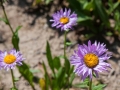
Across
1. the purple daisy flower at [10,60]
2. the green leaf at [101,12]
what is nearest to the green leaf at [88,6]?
the green leaf at [101,12]

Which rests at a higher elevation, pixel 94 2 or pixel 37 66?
pixel 94 2

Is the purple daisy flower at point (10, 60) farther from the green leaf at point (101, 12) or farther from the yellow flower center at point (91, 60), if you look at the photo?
the green leaf at point (101, 12)

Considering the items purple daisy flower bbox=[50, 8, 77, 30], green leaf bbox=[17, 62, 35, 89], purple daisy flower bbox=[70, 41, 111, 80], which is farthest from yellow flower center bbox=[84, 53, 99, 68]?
green leaf bbox=[17, 62, 35, 89]

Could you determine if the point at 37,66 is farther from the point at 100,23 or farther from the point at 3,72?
the point at 100,23

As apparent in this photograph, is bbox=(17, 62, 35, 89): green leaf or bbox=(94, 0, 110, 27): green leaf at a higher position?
bbox=(94, 0, 110, 27): green leaf

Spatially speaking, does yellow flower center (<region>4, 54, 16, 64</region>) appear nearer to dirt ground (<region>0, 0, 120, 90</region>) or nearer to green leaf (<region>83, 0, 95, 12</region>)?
dirt ground (<region>0, 0, 120, 90</region>)

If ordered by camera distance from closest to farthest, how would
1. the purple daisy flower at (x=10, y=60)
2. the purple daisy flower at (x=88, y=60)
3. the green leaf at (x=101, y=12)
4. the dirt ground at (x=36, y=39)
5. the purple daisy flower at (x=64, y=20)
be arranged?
1. the purple daisy flower at (x=88, y=60)
2. the purple daisy flower at (x=10, y=60)
3. the purple daisy flower at (x=64, y=20)
4. the dirt ground at (x=36, y=39)
5. the green leaf at (x=101, y=12)

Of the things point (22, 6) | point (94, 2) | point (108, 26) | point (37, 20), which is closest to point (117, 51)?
point (108, 26)
